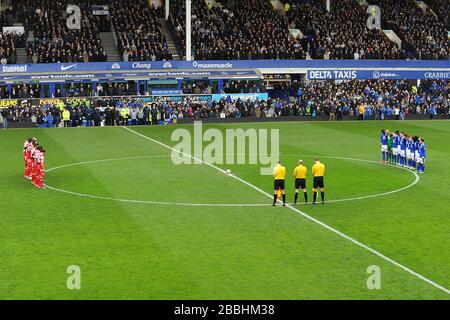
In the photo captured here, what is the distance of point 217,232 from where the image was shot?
69.4 feet

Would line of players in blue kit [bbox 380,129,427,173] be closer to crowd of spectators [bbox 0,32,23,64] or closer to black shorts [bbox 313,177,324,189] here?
black shorts [bbox 313,177,324,189]

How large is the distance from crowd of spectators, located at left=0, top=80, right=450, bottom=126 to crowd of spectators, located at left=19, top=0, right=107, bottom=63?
523 cm

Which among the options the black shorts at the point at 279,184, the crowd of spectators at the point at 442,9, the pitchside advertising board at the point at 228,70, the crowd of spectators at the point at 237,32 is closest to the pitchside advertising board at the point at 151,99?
the pitchside advertising board at the point at 228,70

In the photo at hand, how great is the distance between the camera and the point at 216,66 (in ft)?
207

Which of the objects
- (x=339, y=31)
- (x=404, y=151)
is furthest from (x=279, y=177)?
(x=339, y=31)

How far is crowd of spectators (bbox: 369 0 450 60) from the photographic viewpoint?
229 feet

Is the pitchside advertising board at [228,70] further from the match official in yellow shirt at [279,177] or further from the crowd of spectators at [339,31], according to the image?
the match official in yellow shirt at [279,177]

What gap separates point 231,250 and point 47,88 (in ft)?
140

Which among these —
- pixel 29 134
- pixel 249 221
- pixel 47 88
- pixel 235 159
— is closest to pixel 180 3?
pixel 47 88

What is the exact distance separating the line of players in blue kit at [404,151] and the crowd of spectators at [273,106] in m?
23.6

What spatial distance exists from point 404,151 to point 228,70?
104 feet

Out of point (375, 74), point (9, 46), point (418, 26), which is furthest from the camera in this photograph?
point (418, 26)

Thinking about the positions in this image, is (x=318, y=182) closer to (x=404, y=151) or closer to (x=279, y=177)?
(x=279, y=177)

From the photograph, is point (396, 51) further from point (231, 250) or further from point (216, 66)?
point (231, 250)
